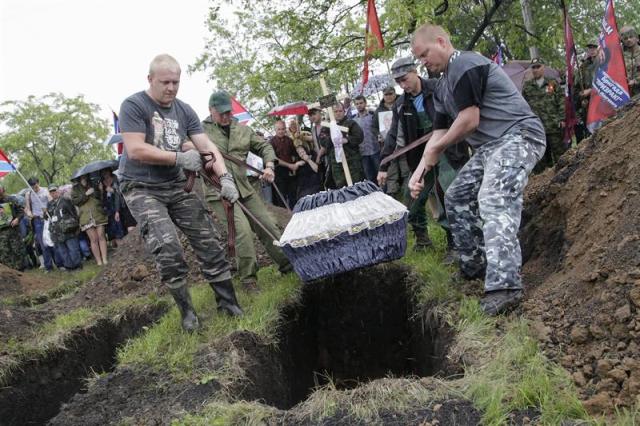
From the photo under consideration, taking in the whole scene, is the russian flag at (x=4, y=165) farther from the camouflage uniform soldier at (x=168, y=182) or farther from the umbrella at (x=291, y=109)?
the camouflage uniform soldier at (x=168, y=182)

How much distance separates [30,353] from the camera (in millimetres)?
5117

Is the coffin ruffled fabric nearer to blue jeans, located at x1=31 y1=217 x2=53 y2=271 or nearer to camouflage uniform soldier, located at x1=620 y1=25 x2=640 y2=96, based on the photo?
camouflage uniform soldier, located at x1=620 y1=25 x2=640 y2=96

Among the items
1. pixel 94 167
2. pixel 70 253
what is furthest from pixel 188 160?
pixel 70 253

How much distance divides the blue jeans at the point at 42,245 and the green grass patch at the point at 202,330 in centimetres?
837

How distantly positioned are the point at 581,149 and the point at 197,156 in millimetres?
3568

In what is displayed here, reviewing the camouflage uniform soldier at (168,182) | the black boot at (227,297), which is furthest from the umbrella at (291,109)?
the black boot at (227,297)

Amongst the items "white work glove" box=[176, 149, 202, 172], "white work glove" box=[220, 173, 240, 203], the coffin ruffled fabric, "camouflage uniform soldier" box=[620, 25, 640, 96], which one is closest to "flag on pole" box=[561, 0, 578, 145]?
"camouflage uniform soldier" box=[620, 25, 640, 96]

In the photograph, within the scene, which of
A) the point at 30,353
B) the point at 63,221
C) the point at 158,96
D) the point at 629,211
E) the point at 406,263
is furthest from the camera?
the point at 63,221

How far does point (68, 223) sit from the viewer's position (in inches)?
436

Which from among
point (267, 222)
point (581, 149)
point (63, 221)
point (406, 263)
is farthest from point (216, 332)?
point (63, 221)

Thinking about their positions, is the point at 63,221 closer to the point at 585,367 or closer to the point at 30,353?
the point at 30,353

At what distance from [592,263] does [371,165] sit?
6.10 metres

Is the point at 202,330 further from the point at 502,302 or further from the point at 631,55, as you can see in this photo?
the point at 631,55

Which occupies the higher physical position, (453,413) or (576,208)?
(576,208)
